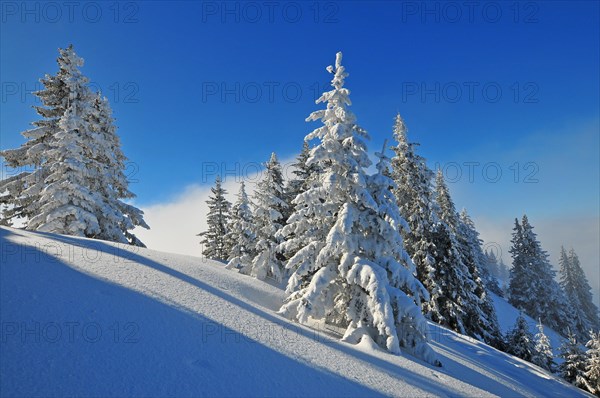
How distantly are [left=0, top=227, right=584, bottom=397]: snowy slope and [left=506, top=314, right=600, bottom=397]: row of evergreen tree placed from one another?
11.1 meters

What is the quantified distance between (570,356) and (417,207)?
13141 millimetres

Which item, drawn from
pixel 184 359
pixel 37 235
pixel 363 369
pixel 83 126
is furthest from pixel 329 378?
pixel 83 126

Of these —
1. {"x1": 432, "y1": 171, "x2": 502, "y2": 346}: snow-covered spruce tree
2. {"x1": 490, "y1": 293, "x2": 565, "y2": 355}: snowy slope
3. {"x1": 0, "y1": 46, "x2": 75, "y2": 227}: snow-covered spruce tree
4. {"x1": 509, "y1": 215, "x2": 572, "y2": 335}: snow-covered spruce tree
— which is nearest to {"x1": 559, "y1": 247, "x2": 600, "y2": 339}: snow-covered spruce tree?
{"x1": 509, "y1": 215, "x2": 572, "y2": 335}: snow-covered spruce tree

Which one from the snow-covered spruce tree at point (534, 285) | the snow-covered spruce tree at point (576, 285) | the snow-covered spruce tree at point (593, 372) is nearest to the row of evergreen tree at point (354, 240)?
the snow-covered spruce tree at point (593, 372)

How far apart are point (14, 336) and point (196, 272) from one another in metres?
7.55

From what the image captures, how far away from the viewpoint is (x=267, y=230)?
1983 cm

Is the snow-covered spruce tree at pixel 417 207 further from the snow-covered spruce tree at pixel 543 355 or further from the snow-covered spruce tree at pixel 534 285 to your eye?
the snow-covered spruce tree at pixel 534 285

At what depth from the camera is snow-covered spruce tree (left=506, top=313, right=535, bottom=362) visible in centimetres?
2372

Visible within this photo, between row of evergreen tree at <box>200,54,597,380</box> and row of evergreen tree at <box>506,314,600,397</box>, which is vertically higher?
row of evergreen tree at <box>200,54,597,380</box>

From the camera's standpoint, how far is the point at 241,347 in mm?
7984

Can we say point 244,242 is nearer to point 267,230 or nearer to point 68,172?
point 267,230

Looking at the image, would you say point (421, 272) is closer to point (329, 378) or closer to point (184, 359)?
point (329, 378)

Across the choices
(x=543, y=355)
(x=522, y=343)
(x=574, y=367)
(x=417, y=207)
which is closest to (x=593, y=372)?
(x=574, y=367)

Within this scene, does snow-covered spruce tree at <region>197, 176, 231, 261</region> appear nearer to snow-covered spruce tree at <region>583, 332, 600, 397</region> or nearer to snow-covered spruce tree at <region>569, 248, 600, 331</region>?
snow-covered spruce tree at <region>583, 332, 600, 397</region>
